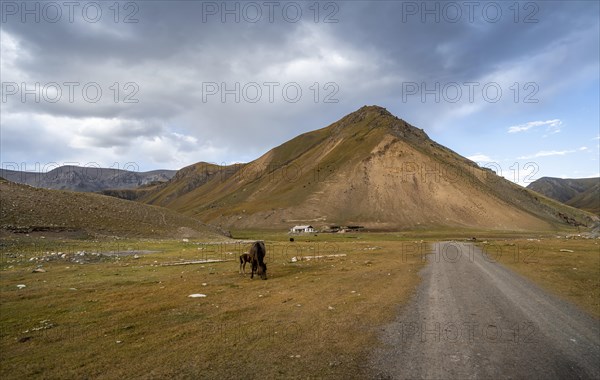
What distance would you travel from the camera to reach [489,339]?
10391 mm

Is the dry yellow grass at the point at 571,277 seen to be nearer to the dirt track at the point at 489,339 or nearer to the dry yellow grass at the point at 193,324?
the dirt track at the point at 489,339

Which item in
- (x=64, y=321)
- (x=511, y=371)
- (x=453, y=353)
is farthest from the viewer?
(x=64, y=321)

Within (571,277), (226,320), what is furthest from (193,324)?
(571,277)

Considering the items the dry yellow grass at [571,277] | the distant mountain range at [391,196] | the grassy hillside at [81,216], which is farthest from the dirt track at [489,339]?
the distant mountain range at [391,196]

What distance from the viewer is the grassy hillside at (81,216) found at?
59.4 m

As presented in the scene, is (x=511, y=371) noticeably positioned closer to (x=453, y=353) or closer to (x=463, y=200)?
(x=453, y=353)

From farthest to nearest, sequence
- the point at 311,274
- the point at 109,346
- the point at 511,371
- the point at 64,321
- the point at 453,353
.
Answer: the point at 311,274 → the point at 64,321 → the point at 109,346 → the point at 453,353 → the point at 511,371

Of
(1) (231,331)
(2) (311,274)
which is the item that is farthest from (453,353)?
(2) (311,274)

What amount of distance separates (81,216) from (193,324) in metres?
66.5

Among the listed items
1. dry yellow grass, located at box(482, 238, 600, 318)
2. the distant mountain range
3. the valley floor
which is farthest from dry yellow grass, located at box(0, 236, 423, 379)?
the distant mountain range

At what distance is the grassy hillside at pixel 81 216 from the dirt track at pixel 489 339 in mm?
58673

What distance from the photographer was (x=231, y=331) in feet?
36.3

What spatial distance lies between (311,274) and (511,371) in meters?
16.0

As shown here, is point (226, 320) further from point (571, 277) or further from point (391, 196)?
point (391, 196)
